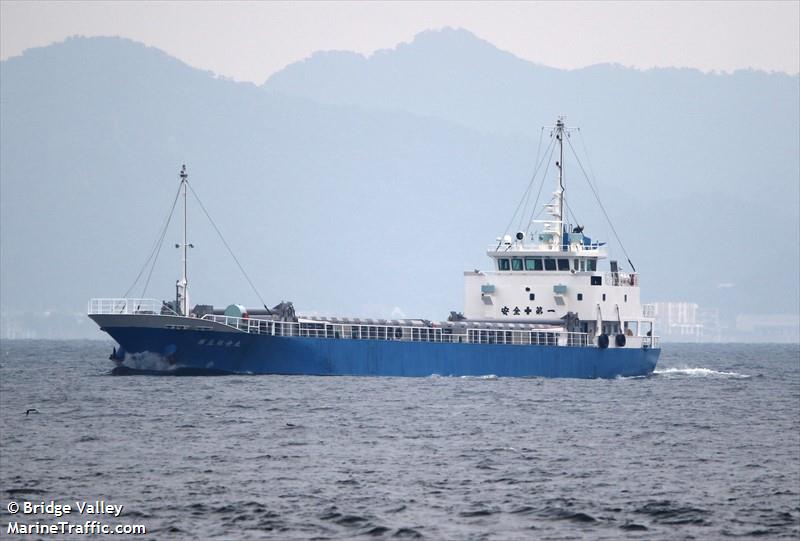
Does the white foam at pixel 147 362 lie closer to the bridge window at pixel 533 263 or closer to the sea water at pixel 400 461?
the sea water at pixel 400 461

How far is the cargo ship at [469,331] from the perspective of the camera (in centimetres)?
6944

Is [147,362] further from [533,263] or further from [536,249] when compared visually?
[536,249]

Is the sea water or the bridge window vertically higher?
the bridge window

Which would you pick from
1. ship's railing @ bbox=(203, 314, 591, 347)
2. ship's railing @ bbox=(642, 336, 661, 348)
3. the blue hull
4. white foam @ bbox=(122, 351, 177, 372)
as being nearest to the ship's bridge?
ship's railing @ bbox=(203, 314, 591, 347)

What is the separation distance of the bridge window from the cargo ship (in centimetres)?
6

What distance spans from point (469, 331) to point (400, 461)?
34661 millimetres

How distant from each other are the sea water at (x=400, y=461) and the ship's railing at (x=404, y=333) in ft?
13.7

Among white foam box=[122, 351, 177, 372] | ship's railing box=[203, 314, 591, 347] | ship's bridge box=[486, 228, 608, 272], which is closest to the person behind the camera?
white foam box=[122, 351, 177, 372]

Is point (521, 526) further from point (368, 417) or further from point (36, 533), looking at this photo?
point (368, 417)

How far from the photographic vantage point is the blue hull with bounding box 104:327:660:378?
227ft

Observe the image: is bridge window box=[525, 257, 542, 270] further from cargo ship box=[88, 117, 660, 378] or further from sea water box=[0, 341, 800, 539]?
sea water box=[0, 341, 800, 539]

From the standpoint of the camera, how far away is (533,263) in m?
78.3

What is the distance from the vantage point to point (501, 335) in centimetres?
7562

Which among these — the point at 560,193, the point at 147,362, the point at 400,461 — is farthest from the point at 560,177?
the point at 400,461
